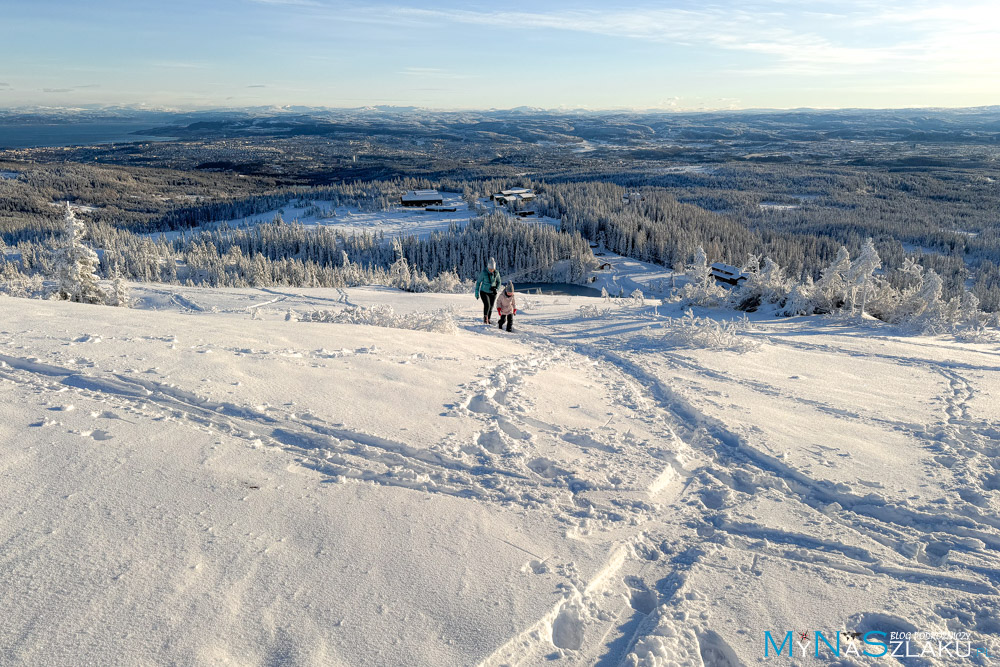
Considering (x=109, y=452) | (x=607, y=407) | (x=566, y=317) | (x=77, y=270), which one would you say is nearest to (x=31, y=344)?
(x=109, y=452)

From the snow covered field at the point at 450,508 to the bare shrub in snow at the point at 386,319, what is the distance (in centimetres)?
324

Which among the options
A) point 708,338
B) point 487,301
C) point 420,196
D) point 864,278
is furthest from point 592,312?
point 420,196

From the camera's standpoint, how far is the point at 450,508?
4.55 metres

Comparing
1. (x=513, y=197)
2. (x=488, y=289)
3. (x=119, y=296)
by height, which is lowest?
(x=119, y=296)

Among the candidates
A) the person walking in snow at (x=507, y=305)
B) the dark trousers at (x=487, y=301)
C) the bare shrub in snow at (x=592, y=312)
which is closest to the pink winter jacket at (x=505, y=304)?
the person walking in snow at (x=507, y=305)

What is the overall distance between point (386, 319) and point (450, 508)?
8.44m

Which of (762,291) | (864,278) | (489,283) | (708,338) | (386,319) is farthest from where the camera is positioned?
(762,291)

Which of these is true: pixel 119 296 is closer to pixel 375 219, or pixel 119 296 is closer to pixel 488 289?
pixel 488 289

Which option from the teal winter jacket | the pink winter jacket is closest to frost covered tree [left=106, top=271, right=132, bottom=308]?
the teal winter jacket

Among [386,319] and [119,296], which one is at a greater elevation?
[386,319]

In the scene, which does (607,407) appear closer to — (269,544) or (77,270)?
(269,544)

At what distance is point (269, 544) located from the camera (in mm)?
3873

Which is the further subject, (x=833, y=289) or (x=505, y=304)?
(x=833, y=289)

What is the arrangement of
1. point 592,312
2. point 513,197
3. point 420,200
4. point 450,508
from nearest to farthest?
point 450,508 → point 592,312 → point 513,197 → point 420,200
